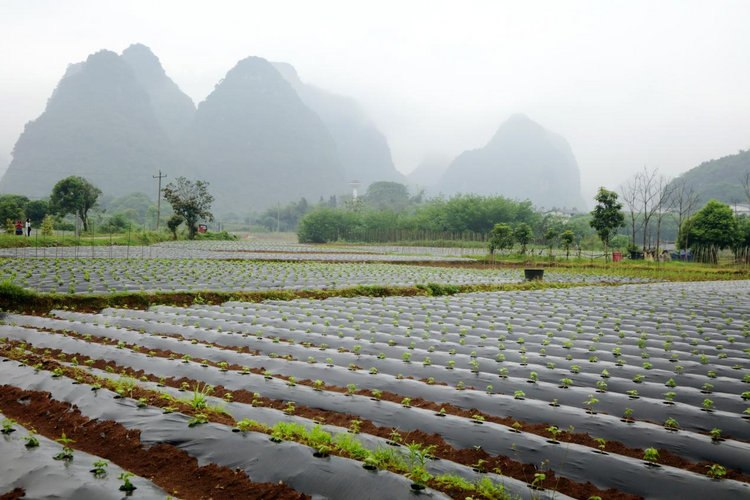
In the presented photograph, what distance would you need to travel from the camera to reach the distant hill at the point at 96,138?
102662 millimetres

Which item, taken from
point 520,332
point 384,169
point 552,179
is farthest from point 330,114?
point 520,332

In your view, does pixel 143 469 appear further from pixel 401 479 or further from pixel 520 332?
pixel 520 332

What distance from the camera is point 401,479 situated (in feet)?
8.93

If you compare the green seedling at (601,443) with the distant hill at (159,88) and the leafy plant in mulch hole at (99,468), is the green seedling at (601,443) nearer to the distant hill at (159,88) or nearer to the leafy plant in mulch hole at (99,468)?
the leafy plant in mulch hole at (99,468)

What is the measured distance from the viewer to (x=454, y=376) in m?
4.91

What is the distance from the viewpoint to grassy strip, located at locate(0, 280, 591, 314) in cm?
890

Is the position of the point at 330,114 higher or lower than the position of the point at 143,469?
higher

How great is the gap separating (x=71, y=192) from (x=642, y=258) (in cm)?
4029

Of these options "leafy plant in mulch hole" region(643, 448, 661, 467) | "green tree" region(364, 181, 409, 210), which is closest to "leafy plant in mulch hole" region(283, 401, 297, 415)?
"leafy plant in mulch hole" region(643, 448, 661, 467)

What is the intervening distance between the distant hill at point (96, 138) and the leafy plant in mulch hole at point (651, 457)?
4465 inches

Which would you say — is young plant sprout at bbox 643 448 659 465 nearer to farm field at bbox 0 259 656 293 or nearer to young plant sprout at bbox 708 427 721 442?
young plant sprout at bbox 708 427 721 442

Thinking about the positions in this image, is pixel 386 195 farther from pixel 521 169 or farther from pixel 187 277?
pixel 521 169

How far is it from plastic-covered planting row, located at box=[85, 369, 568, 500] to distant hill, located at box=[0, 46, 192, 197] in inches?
4372

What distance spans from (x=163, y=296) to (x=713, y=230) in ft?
88.2
